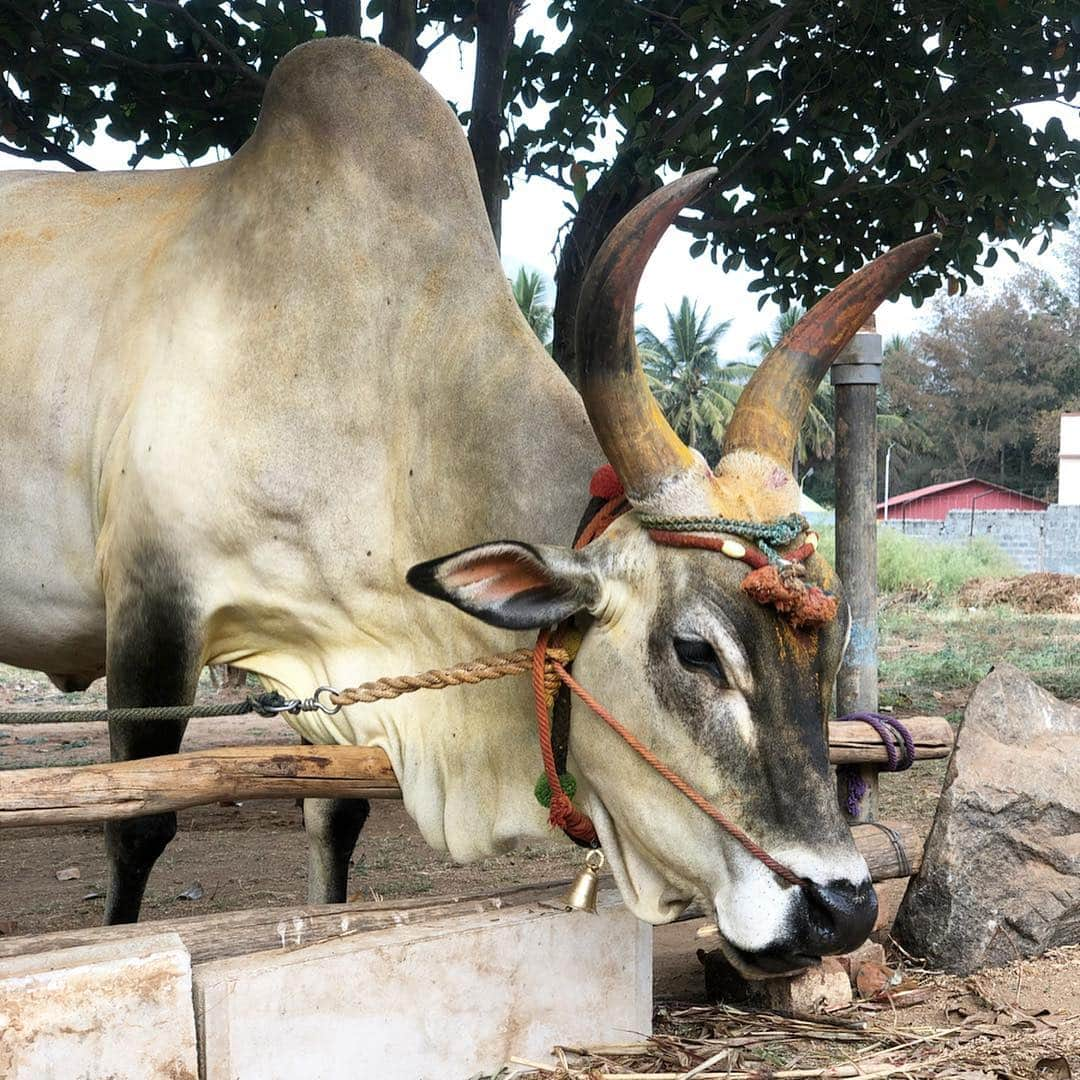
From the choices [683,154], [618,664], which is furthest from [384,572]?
[683,154]

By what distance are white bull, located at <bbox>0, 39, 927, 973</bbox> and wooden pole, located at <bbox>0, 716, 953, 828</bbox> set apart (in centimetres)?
13

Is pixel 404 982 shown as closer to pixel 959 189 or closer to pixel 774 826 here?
pixel 774 826

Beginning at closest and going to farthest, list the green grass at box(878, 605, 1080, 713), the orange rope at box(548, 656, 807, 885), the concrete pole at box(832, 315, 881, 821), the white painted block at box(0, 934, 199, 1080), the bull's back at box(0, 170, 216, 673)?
1. the white painted block at box(0, 934, 199, 1080)
2. the orange rope at box(548, 656, 807, 885)
3. the bull's back at box(0, 170, 216, 673)
4. the concrete pole at box(832, 315, 881, 821)
5. the green grass at box(878, 605, 1080, 713)

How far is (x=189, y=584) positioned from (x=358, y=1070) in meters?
1.09

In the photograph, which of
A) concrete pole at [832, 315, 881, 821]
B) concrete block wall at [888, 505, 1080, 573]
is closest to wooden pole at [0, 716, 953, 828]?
concrete pole at [832, 315, 881, 821]

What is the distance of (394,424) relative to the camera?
3.17 meters

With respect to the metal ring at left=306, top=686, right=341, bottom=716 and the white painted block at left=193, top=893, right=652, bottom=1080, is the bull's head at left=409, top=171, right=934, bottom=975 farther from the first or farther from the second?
A: the metal ring at left=306, top=686, right=341, bottom=716

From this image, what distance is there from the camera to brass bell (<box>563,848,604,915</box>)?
109 inches

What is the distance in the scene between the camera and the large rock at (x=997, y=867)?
350 cm

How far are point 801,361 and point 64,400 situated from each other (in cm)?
174

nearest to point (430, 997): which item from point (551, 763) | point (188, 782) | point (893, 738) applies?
point (551, 763)

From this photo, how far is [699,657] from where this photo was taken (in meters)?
2.49

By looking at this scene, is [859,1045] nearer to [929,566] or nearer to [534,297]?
[929,566]

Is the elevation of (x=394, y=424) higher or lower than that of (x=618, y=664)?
higher
